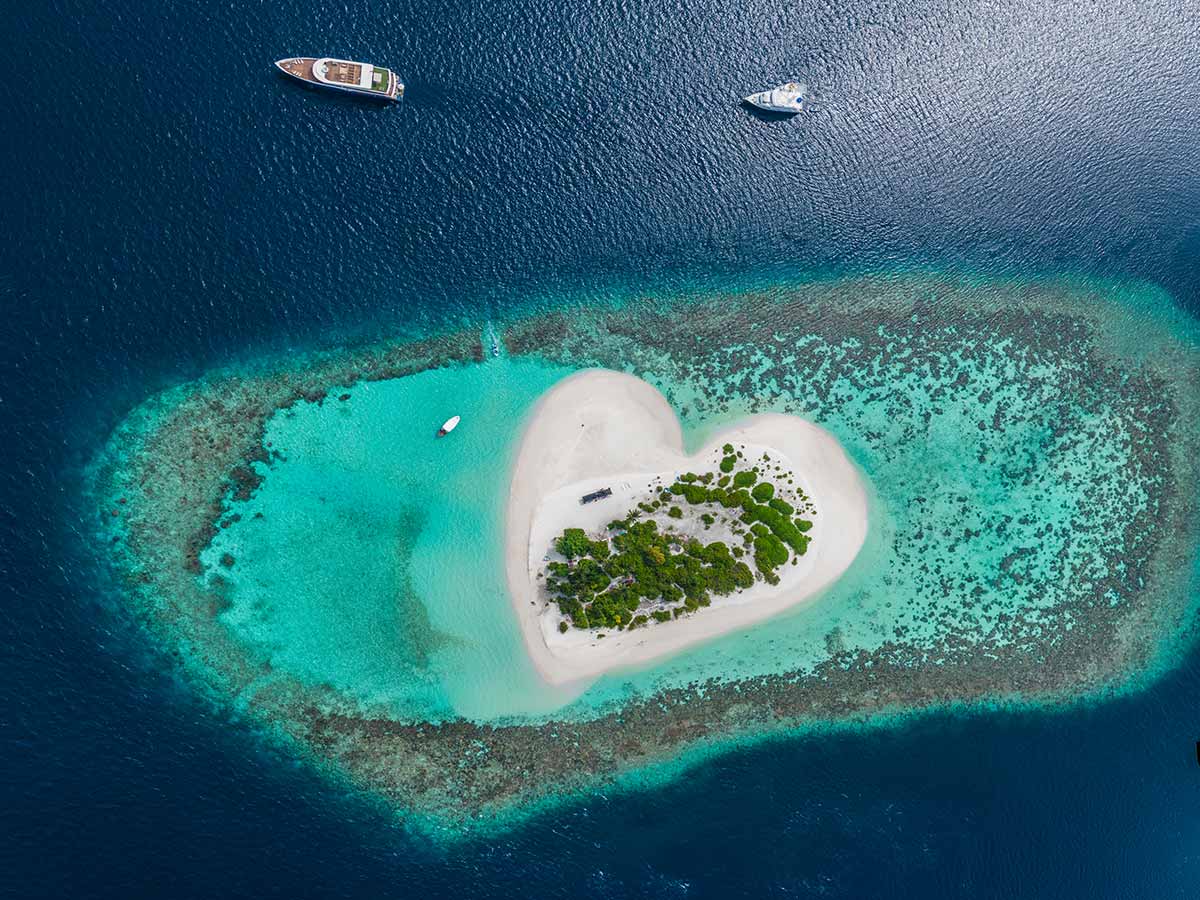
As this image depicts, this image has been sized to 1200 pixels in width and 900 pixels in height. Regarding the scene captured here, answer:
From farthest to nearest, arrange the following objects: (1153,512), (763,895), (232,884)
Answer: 1. (1153,512)
2. (763,895)
3. (232,884)

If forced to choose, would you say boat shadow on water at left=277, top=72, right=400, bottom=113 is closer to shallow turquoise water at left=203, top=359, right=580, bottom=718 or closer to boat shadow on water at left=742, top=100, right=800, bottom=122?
shallow turquoise water at left=203, top=359, right=580, bottom=718

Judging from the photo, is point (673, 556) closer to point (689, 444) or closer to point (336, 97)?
point (689, 444)

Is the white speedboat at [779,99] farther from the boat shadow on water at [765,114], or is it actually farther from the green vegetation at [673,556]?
the green vegetation at [673,556]

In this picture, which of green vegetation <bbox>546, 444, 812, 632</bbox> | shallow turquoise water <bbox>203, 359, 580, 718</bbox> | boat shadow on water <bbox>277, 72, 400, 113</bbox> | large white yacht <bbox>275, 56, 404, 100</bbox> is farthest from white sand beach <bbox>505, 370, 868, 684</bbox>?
large white yacht <bbox>275, 56, 404, 100</bbox>

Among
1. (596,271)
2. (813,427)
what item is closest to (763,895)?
(813,427)

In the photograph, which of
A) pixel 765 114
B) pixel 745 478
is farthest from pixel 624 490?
pixel 765 114

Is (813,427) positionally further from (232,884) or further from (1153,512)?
(232,884)

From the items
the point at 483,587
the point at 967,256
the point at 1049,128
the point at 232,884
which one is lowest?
the point at 232,884
